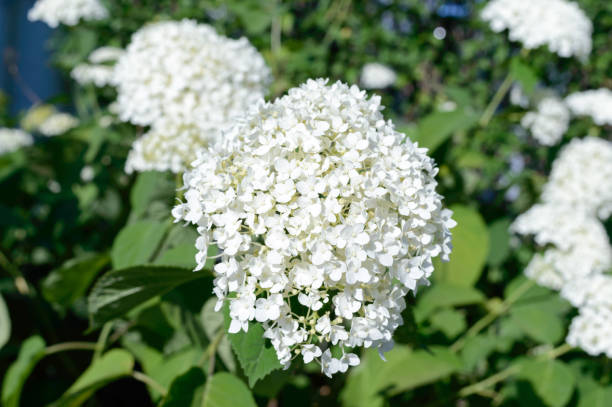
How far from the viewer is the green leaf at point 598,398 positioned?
1586 millimetres

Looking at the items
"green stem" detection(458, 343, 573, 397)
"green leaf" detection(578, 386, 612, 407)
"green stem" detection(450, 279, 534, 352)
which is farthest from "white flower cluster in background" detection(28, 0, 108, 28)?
"green leaf" detection(578, 386, 612, 407)

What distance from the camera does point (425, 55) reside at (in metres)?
3.56

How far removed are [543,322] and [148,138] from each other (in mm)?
1340

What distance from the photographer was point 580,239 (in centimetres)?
188

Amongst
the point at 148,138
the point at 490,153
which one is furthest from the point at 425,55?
the point at 148,138

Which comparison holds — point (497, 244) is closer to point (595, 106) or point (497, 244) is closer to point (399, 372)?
point (399, 372)

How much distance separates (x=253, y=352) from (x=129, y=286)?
32cm

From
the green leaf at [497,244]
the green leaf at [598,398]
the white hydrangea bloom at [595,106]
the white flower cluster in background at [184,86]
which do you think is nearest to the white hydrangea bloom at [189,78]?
the white flower cluster in background at [184,86]

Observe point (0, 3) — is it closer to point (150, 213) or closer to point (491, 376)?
point (150, 213)

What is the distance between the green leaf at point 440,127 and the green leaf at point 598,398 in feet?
3.02

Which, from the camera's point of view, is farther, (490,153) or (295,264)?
(490,153)

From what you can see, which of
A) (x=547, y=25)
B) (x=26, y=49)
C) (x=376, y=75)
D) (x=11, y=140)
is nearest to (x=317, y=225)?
(x=547, y=25)

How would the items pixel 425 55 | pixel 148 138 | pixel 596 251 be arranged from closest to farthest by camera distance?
1. pixel 148 138
2. pixel 596 251
3. pixel 425 55

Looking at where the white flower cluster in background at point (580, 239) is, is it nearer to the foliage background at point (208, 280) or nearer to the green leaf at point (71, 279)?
the foliage background at point (208, 280)
